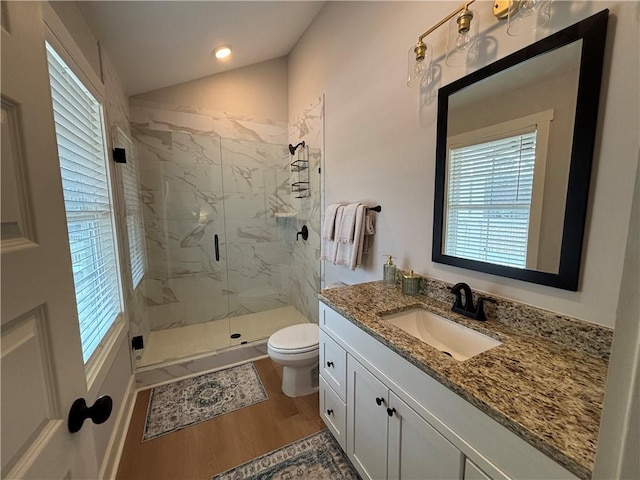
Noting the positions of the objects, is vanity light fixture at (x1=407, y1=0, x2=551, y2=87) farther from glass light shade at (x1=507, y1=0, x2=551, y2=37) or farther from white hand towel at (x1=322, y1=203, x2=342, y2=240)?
white hand towel at (x1=322, y1=203, x2=342, y2=240)

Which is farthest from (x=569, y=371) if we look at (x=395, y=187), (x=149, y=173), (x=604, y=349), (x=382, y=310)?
(x=149, y=173)

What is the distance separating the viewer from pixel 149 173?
8.52 feet

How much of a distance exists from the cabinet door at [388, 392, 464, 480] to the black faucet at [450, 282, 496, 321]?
0.50 meters

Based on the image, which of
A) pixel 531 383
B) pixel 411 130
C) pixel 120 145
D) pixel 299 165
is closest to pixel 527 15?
pixel 411 130

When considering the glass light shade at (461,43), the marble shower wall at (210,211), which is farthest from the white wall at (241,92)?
the glass light shade at (461,43)

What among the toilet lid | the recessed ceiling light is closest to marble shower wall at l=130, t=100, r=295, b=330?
the recessed ceiling light

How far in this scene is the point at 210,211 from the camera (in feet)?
9.50

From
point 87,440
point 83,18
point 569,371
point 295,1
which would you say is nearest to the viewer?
point 87,440

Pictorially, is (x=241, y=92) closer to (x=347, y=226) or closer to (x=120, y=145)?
(x=120, y=145)

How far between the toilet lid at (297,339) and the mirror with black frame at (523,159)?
3.59 feet

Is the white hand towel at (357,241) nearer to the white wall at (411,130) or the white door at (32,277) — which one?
the white wall at (411,130)

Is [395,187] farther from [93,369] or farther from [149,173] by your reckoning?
[149,173]

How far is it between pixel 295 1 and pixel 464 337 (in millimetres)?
A: 2494

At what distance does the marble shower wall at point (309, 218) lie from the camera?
2.48m
